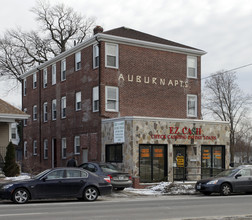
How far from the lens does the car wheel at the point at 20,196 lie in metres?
17.0

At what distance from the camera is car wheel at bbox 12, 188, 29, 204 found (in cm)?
1698

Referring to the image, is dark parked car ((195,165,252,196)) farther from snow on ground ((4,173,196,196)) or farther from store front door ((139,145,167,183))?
store front door ((139,145,167,183))

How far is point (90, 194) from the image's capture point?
18.2 m

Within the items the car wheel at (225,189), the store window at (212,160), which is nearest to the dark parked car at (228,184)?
the car wheel at (225,189)

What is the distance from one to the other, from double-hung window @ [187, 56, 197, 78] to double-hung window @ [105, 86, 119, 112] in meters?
6.86

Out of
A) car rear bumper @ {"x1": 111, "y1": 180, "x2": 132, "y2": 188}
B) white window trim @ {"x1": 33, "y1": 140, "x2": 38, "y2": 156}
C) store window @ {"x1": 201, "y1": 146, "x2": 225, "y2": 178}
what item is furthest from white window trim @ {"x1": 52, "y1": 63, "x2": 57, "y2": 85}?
car rear bumper @ {"x1": 111, "y1": 180, "x2": 132, "y2": 188}

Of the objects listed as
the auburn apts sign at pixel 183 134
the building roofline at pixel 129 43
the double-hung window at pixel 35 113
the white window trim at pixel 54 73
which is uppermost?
the building roofline at pixel 129 43

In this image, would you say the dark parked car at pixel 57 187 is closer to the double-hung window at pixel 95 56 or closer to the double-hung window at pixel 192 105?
the double-hung window at pixel 95 56

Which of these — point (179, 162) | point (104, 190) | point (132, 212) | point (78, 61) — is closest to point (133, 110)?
point (179, 162)

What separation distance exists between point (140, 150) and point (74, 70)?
10338 mm

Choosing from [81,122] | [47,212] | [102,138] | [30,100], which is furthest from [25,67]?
[47,212]

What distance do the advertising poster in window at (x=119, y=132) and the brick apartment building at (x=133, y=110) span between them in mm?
62

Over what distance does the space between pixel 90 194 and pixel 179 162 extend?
419 inches

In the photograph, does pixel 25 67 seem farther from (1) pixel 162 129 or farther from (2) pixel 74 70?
(1) pixel 162 129
